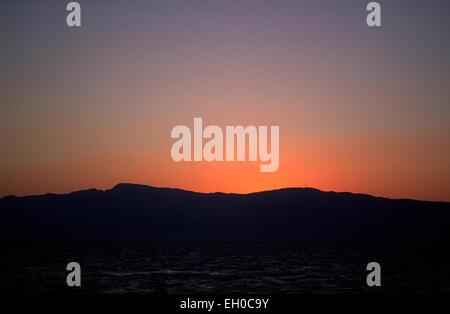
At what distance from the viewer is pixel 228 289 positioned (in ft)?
138

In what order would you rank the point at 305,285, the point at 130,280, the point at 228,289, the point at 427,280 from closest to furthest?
the point at 228,289, the point at 305,285, the point at 130,280, the point at 427,280
